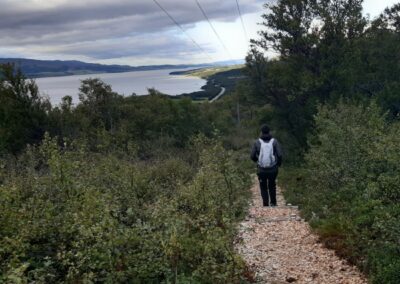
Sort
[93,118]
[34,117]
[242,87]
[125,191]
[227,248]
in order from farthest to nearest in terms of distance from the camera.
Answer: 1. [93,118]
2. [34,117]
3. [242,87]
4. [125,191]
5. [227,248]

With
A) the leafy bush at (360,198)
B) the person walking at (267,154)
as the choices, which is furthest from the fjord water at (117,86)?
the leafy bush at (360,198)

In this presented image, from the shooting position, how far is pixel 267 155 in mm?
11266

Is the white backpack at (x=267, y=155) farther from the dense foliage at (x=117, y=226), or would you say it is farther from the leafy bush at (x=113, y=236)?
the leafy bush at (x=113, y=236)

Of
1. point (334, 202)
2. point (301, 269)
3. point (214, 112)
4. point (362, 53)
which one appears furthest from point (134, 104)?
point (301, 269)

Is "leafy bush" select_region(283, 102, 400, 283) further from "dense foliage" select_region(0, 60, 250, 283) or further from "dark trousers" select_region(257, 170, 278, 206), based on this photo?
"dense foliage" select_region(0, 60, 250, 283)

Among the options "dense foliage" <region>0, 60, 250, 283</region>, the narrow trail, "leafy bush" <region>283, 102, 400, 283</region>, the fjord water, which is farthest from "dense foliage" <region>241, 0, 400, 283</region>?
the fjord water

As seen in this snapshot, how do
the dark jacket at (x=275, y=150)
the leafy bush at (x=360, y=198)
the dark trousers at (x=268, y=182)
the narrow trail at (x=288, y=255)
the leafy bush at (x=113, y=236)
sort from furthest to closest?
the dark trousers at (x=268, y=182) < the dark jacket at (x=275, y=150) < the narrow trail at (x=288, y=255) < the leafy bush at (x=360, y=198) < the leafy bush at (x=113, y=236)

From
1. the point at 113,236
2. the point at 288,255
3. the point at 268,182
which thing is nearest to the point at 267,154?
the point at 268,182

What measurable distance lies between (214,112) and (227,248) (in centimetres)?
5084

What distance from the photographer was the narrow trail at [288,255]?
6.73 metres

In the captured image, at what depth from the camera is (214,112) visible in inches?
2207

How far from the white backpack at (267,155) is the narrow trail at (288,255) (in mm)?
1460

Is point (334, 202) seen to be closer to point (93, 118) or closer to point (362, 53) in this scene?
point (362, 53)

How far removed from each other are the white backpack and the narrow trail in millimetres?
1460
